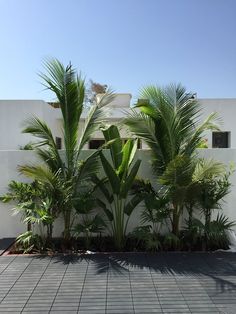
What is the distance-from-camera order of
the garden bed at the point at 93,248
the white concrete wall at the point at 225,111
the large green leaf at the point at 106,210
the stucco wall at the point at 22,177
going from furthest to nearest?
the white concrete wall at the point at 225,111, the stucco wall at the point at 22,177, the large green leaf at the point at 106,210, the garden bed at the point at 93,248

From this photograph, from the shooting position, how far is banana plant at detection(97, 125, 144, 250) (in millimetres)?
7383

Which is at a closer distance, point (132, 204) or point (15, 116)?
point (132, 204)

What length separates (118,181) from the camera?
7324 mm

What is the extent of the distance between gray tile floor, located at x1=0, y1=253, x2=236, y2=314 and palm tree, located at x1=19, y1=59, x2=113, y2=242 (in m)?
1.38

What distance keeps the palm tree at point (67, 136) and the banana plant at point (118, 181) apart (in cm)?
36

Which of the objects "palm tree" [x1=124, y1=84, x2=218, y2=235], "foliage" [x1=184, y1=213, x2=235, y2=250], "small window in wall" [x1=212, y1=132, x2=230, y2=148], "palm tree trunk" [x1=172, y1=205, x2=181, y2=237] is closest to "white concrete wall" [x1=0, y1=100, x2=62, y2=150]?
"small window in wall" [x1=212, y1=132, x2=230, y2=148]

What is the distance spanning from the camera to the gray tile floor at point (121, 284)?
15.5 feet

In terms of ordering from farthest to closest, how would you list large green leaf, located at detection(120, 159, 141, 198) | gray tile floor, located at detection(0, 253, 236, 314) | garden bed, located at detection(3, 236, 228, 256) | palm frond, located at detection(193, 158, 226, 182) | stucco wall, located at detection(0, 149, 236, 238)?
stucco wall, located at detection(0, 149, 236, 238), large green leaf, located at detection(120, 159, 141, 198), garden bed, located at detection(3, 236, 228, 256), palm frond, located at detection(193, 158, 226, 182), gray tile floor, located at detection(0, 253, 236, 314)

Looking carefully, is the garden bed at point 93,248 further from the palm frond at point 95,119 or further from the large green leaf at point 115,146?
the palm frond at point 95,119

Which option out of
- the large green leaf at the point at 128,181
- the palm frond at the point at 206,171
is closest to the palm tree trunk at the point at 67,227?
the large green leaf at the point at 128,181

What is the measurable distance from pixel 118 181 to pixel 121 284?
7.76 feet

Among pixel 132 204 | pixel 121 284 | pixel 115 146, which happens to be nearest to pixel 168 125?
pixel 115 146

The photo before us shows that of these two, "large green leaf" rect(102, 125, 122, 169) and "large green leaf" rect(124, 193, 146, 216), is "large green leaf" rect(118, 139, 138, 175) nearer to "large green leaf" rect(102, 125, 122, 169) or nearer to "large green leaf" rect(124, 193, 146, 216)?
"large green leaf" rect(102, 125, 122, 169)

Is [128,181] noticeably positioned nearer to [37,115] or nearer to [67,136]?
[67,136]
